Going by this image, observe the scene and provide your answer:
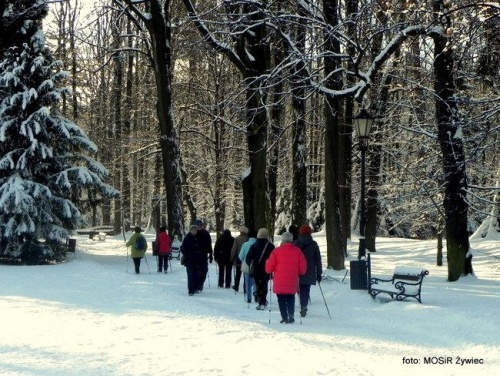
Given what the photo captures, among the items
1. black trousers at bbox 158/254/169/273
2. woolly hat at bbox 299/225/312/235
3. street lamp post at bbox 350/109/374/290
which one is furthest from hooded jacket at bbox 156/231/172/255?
woolly hat at bbox 299/225/312/235

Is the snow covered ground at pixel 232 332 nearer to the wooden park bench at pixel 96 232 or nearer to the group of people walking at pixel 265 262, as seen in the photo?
the group of people walking at pixel 265 262

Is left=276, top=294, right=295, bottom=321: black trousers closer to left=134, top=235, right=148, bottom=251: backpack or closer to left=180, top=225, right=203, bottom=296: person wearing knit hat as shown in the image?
Result: left=180, top=225, right=203, bottom=296: person wearing knit hat

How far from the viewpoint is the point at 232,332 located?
378 inches

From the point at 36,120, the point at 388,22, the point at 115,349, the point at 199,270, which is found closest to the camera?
the point at 115,349

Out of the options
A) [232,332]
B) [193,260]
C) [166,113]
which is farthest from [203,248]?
[166,113]

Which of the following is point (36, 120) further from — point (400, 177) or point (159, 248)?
point (400, 177)

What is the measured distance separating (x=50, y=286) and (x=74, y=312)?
4298 mm

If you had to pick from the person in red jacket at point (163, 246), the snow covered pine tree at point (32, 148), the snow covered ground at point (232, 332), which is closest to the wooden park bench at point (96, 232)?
the snow covered pine tree at point (32, 148)

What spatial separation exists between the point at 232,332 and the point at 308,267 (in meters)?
2.52

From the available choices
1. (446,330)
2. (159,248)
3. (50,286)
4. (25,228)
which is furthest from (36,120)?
(446,330)

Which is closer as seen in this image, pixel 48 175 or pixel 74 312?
pixel 74 312

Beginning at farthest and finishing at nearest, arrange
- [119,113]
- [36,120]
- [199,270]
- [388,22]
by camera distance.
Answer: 1. [119,113]
2. [36,120]
3. [388,22]
4. [199,270]

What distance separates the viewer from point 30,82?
2245cm

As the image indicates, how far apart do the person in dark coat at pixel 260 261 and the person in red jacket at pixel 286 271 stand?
160 cm
